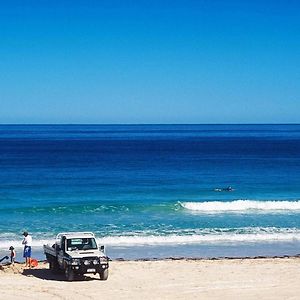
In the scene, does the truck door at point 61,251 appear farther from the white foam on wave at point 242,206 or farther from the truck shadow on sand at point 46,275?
the white foam on wave at point 242,206

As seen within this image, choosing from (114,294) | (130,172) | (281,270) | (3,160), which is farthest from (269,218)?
(3,160)

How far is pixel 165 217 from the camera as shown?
36.3m

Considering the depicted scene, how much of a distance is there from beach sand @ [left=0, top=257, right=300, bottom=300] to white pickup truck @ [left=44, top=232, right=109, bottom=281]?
42cm

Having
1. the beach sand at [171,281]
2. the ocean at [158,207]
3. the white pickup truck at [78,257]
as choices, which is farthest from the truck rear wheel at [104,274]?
the ocean at [158,207]

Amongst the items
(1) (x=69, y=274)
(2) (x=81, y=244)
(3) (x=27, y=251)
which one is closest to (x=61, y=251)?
(2) (x=81, y=244)

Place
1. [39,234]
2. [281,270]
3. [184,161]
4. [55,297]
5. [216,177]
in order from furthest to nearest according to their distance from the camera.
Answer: [184,161] < [216,177] < [39,234] < [281,270] < [55,297]

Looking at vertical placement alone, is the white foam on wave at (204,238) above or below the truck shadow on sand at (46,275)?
below

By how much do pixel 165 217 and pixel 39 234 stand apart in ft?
27.7

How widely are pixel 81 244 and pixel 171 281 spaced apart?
340cm

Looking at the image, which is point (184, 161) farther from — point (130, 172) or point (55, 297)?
point (55, 297)

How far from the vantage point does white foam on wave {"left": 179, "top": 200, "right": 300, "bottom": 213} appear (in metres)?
39.8

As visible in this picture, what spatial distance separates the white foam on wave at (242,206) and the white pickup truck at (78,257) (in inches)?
728

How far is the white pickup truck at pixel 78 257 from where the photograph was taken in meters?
20.3

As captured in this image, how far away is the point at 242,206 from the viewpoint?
41.1m
